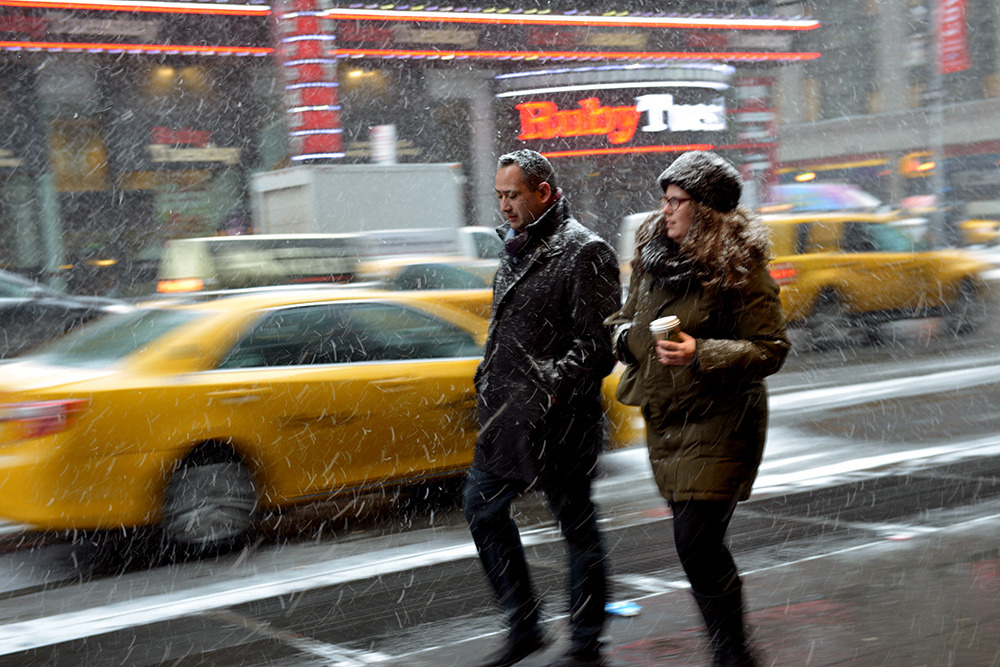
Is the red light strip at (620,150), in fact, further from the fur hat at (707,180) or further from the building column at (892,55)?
the fur hat at (707,180)

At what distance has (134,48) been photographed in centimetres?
2356

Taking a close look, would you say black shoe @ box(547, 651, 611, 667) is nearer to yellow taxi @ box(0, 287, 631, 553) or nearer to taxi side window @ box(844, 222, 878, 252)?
yellow taxi @ box(0, 287, 631, 553)

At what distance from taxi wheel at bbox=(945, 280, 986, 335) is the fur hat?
43.0 ft

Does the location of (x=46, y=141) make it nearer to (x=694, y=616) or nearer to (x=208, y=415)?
(x=208, y=415)

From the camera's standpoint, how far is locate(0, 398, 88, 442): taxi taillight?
572 centimetres

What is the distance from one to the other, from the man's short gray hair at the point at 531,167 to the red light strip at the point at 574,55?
18.3 m

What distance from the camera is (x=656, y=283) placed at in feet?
11.5

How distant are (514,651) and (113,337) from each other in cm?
353

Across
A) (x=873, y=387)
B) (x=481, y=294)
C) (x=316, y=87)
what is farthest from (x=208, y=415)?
(x=316, y=87)

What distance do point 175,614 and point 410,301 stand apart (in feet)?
8.41

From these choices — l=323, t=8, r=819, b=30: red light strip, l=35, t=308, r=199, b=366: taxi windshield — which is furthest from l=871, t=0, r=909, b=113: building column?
l=35, t=308, r=199, b=366: taxi windshield

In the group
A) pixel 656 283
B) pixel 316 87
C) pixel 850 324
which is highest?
pixel 316 87

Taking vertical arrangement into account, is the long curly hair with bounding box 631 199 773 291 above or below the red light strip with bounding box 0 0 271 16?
below

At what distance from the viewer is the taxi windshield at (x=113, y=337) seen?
6.30 metres
